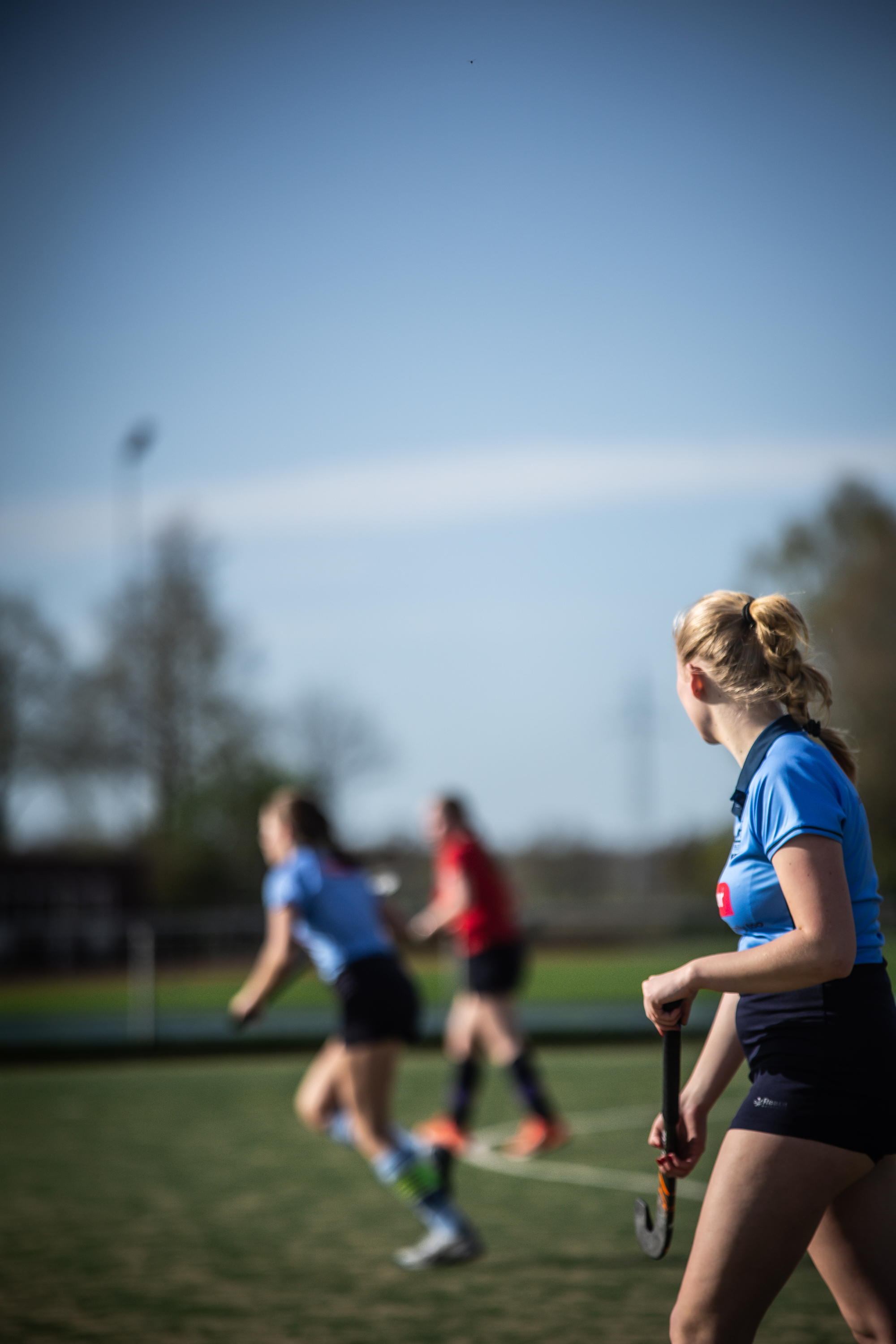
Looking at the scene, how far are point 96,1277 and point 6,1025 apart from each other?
55.2 ft

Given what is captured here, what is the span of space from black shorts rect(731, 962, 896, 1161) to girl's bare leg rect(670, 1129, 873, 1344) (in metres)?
0.04

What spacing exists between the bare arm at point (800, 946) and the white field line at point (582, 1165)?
466cm

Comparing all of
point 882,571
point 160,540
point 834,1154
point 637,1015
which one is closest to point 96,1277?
point 834,1154

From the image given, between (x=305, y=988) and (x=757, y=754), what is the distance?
35494 mm

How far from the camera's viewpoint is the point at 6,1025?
72.1ft

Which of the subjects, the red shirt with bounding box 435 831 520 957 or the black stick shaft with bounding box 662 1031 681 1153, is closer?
the black stick shaft with bounding box 662 1031 681 1153

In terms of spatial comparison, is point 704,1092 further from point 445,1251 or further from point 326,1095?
point 326,1095

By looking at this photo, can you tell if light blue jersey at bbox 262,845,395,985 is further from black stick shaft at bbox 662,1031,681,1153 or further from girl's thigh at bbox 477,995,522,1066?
black stick shaft at bbox 662,1031,681,1153

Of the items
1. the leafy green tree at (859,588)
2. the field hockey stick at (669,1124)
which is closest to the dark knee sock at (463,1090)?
the field hockey stick at (669,1124)

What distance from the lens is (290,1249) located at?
21.9ft

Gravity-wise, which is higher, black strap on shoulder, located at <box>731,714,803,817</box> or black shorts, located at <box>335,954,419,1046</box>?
black strap on shoulder, located at <box>731,714,803,817</box>

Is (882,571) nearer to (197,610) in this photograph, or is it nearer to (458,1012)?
(197,610)

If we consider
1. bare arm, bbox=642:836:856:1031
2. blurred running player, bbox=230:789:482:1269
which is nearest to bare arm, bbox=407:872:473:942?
blurred running player, bbox=230:789:482:1269

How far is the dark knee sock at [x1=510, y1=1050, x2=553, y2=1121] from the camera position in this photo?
9.16 metres
